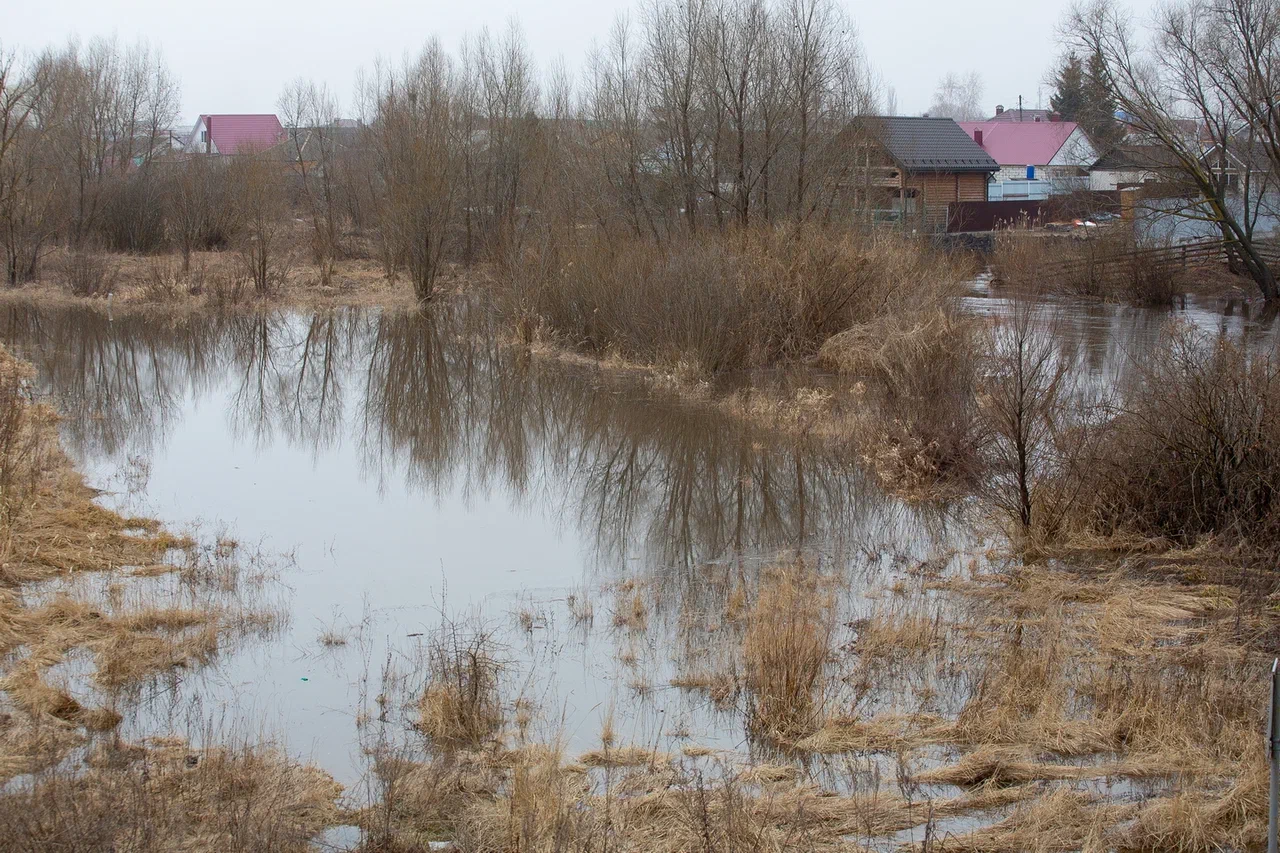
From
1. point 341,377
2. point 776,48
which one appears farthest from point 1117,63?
point 341,377

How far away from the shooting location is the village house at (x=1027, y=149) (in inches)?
2527

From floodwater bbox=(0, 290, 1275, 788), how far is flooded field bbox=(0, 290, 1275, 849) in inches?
1.4

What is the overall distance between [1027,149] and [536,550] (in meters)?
65.3

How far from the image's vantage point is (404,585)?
890 cm

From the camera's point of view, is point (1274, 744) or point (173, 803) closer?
point (1274, 744)

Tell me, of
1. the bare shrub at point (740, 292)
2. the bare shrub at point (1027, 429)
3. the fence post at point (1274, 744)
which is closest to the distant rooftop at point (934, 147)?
the bare shrub at point (740, 292)

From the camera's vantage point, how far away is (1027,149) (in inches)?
2702

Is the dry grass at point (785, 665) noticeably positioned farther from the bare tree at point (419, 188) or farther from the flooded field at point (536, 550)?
the bare tree at point (419, 188)

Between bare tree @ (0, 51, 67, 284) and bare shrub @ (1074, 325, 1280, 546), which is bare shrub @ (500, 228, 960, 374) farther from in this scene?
bare tree @ (0, 51, 67, 284)

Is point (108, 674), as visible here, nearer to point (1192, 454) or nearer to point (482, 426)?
point (1192, 454)

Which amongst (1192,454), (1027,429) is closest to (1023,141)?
(1027,429)

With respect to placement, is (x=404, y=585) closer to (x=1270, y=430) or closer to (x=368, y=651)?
(x=368, y=651)

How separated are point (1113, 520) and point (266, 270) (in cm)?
2728

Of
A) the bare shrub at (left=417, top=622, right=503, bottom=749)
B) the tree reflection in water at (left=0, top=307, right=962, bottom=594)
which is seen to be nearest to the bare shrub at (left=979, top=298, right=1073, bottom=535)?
the tree reflection in water at (left=0, top=307, right=962, bottom=594)
